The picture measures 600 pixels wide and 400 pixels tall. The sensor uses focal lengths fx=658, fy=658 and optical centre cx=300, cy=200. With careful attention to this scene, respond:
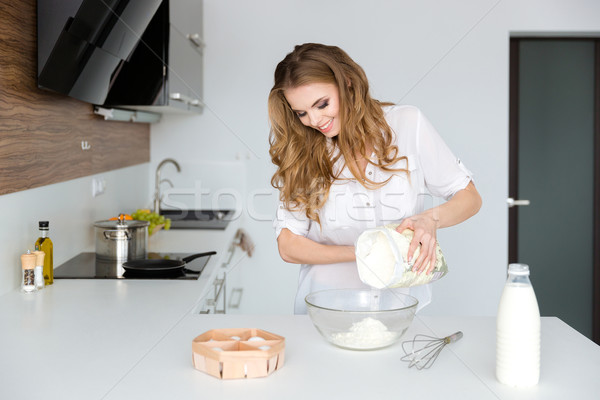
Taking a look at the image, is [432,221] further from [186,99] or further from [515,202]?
[515,202]

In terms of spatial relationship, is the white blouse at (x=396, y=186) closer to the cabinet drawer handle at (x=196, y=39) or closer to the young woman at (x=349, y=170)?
the young woman at (x=349, y=170)

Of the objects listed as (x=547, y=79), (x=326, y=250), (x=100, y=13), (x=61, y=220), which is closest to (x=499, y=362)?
(x=326, y=250)

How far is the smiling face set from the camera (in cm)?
172

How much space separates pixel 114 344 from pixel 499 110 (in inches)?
116

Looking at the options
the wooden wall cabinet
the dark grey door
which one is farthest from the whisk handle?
the dark grey door

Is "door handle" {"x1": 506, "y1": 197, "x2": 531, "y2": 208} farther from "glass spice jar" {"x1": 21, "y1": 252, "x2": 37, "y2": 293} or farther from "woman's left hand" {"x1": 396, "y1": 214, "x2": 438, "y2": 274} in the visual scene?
"glass spice jar" {"x1": 21, "y1": 252, "x2": 37, "y2": 293}

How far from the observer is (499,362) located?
1182mm

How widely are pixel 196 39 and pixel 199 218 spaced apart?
3.19 ft

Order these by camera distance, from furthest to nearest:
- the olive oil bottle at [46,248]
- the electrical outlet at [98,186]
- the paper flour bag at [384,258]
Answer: the electrical outlet at [98,186]
the olive oil bottle at [46,248]
the paper flour bag at [384,258]

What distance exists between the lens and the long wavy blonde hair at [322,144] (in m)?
1.77

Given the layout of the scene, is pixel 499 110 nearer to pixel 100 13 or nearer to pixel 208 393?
pixel 100 13

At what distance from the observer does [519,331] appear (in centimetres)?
114

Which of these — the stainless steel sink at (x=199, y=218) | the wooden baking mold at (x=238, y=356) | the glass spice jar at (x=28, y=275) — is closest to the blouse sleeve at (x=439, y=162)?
the wooden baking mold at (x=238, y=356)

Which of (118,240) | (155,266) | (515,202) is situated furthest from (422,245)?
(515,202)
